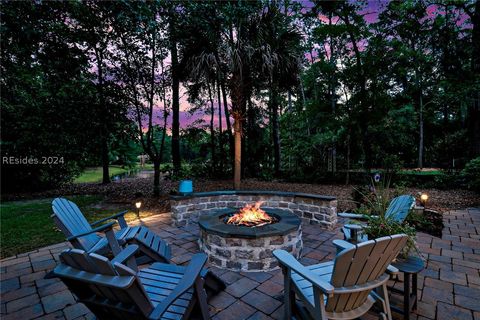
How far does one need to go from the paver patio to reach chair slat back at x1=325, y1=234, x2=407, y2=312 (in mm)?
759

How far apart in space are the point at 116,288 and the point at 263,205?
13.7 ft

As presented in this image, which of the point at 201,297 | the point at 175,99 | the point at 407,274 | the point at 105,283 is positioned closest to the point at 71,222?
the point at 105,283

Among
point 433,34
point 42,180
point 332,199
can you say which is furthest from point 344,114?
point 42,180

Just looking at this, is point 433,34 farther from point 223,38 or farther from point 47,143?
point 47,143

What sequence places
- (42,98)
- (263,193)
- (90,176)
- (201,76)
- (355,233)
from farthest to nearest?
(90,176), (42,98), (201,76), (263,193), (355,233)

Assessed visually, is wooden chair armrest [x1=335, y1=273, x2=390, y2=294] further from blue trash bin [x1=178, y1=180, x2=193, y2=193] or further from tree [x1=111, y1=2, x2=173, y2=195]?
tree [x1=111, y1=2, x2=173, y2=195]

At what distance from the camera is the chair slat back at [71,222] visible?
2.44 meters

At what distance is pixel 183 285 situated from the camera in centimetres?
150

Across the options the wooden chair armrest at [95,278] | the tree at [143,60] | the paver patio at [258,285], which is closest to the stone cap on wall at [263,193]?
the paver patio at [258,285]

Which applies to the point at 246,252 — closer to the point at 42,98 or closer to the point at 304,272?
the point at 304,272

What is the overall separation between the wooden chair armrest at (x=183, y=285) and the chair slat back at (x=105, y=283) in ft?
0.24

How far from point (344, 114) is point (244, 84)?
5065mm

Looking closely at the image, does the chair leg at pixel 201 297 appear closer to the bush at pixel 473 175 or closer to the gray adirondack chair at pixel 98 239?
the gray adirondack chair at pixel 98 239

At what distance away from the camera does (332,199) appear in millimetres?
4340
